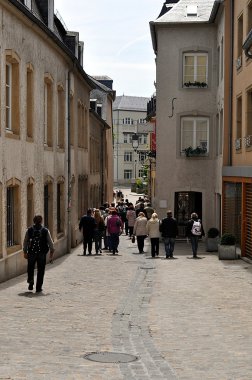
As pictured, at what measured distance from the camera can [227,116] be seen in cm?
2692

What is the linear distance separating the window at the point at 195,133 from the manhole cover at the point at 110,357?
22646 millimetres

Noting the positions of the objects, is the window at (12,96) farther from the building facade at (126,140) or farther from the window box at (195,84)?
the building facade at (126,140)

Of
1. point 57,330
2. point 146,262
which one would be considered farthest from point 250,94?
point 57,330

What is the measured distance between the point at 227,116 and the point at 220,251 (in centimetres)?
588

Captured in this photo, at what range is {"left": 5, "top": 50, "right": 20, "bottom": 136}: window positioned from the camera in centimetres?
1775

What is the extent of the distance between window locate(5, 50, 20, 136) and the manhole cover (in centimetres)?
933

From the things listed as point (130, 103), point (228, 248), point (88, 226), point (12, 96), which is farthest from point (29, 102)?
point (130, 103)

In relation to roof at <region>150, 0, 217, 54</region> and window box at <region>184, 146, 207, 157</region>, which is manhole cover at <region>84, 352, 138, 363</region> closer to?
window box at <region>184, 146, 207, 157</region>

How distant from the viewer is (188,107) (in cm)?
3153

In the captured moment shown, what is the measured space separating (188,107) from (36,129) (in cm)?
1237

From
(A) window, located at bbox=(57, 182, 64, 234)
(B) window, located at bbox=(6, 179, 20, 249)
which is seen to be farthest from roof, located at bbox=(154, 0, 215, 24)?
(B) window, located at bbox=(6, 179, 20, 249)

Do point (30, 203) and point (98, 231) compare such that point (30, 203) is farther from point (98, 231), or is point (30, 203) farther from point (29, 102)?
point (98, 231)

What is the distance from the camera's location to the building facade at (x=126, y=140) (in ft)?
383

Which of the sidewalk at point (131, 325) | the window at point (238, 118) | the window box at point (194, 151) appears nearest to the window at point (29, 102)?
the sidewalk at point (131, 325)
